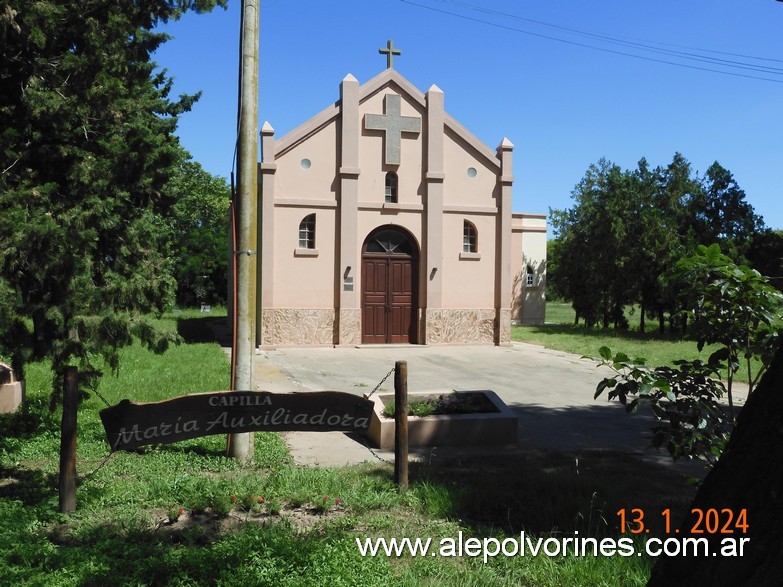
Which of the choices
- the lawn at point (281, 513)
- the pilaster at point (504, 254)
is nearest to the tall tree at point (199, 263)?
the pilaster at point (504, 254)

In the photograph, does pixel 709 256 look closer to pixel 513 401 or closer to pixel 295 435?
pixel 295 435

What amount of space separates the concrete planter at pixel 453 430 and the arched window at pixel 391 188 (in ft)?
43.0

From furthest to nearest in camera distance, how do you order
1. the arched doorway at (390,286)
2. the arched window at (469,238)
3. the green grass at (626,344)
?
the arched window at (469,238)
the arched doorway at (390,286)
the green grass at (626,344)

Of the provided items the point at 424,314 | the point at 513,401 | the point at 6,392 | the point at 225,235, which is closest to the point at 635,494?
the point at 513,401

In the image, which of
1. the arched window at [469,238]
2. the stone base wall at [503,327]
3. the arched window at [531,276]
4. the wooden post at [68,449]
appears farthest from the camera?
the arched window at [531,276]

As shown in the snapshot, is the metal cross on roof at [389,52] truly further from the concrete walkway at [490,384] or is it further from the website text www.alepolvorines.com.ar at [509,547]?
the website text www.alepolvorines.com.ar at [509,547]

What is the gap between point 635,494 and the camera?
5.95 meters

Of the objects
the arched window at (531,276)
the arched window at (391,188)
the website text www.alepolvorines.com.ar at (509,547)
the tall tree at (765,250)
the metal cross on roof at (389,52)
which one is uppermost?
the metal cross on roof at (389,52)

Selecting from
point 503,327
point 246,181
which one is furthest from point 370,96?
point 246,181

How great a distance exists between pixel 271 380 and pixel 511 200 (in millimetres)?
11118

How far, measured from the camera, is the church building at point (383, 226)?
64.4 feet

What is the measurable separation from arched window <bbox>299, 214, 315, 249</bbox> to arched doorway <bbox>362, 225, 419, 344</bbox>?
157 centimetres

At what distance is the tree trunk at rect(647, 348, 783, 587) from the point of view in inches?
85.6

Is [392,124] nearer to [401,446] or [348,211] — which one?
[348,211]
